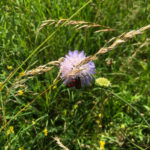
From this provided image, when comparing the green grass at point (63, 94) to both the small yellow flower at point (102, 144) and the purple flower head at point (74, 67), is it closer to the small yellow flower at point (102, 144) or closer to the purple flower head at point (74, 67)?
the small yellow flower at point (102, 144)

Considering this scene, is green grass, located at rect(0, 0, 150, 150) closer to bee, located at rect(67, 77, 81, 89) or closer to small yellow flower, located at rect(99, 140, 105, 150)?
small yellow flower, located at rect(99, 140, 105, 150)

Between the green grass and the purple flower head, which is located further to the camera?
the green grass

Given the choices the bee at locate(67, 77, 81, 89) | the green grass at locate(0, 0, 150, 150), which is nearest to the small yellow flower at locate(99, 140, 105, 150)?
the green grass at locate(0, 0, 150, 150)

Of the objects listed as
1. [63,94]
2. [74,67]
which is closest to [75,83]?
[74,67]

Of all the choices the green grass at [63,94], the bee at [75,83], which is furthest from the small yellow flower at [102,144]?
the bee at [75,83]

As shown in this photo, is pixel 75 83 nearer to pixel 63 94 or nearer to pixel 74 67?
pixel 74 67

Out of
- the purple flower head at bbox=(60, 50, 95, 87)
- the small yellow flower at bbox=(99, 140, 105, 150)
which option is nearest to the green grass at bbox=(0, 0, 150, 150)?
the small yellow flower at bbox=(99, 140, 105, 150)

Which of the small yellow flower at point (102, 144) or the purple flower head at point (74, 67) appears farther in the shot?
the small yellow flower at point (102, 144)

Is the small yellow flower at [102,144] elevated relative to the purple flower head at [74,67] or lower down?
lower down

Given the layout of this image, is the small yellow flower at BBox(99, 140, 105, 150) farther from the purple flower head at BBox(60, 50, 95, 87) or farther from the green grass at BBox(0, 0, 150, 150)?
the purple flower head at BBox(60, 50, 95, 87)

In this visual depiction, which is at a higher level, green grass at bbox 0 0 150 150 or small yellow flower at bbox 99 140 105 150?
green grass at bbox 0 0 150 150
